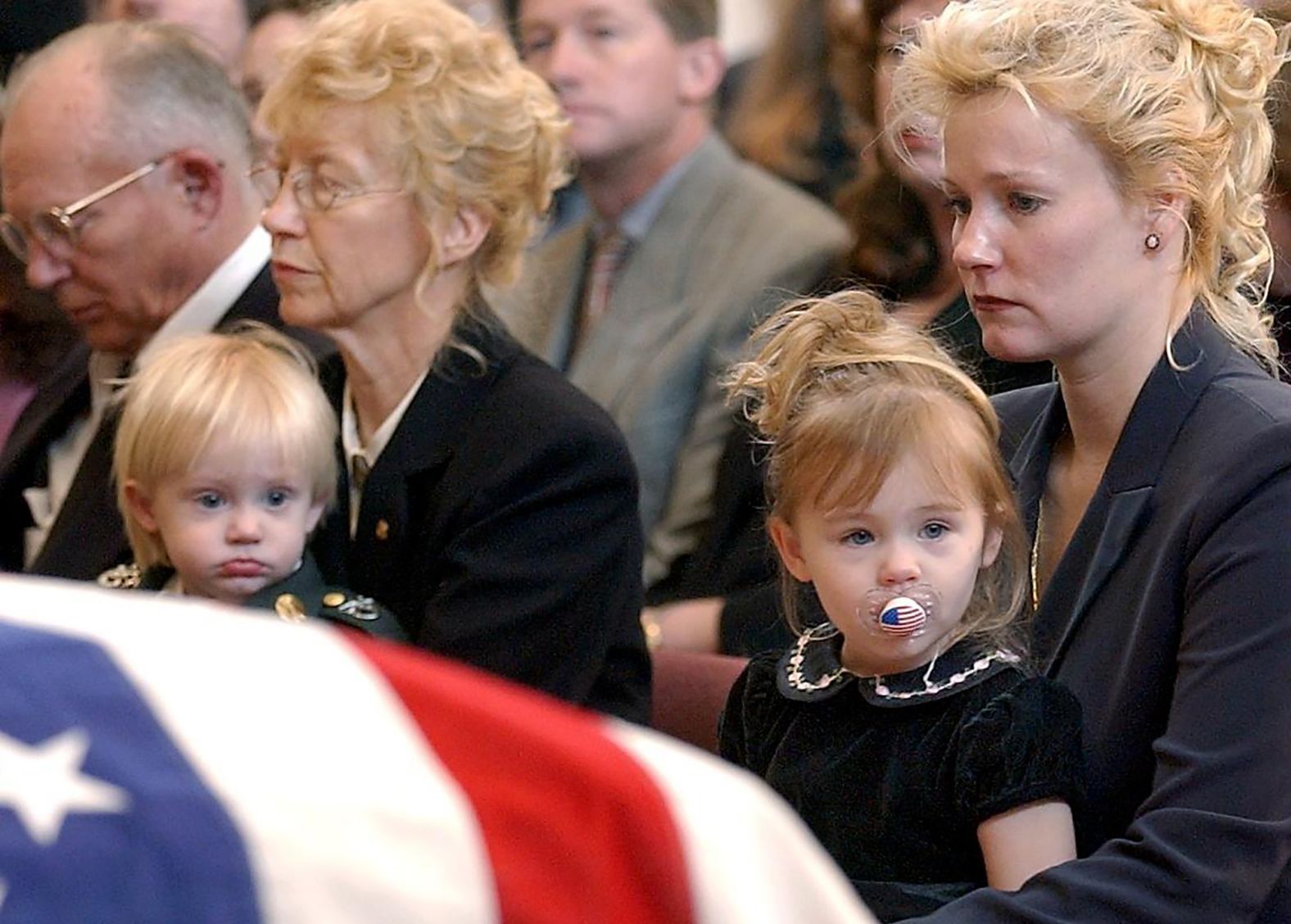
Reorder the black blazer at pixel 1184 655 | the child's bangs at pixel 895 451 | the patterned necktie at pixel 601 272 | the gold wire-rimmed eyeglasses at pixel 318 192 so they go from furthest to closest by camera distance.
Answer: the patterned necktie at pixel 601 272
the gold wire-rimmed eyeglasses at pixel 318 192
the child's bangs at pixel 895 451
the black blazer at pixel 1184 655

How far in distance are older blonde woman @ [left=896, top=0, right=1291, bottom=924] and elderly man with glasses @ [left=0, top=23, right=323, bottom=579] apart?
58.0 inches

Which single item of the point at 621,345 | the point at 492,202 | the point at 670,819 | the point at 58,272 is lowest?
the point at 621,345

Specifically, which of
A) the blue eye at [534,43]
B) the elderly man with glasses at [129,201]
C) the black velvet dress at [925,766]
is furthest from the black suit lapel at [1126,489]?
the blue eye at [534,43]

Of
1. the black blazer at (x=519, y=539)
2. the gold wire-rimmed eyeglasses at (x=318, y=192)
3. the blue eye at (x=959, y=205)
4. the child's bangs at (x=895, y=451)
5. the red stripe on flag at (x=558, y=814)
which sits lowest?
the black blazer at (x=519, y=539)

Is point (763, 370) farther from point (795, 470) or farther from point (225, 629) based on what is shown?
point (225, 629)

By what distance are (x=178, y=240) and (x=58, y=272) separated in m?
0.20

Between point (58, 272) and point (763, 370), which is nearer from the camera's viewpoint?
point (763, 370)

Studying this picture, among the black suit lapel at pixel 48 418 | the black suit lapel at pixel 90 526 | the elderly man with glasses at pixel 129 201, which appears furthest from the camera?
the black suit lapel at pixel 48 418

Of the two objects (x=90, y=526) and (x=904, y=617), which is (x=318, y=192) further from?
(x=904, y=617)

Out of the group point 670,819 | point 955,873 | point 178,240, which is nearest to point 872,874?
point 955,873

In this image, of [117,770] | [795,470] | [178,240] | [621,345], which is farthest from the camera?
[621,345]

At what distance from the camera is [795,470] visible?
206 cm

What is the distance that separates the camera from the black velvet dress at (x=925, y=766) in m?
1.92

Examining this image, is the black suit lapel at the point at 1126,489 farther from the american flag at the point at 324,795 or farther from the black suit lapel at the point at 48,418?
the black suit lapel at the point at 48,418
